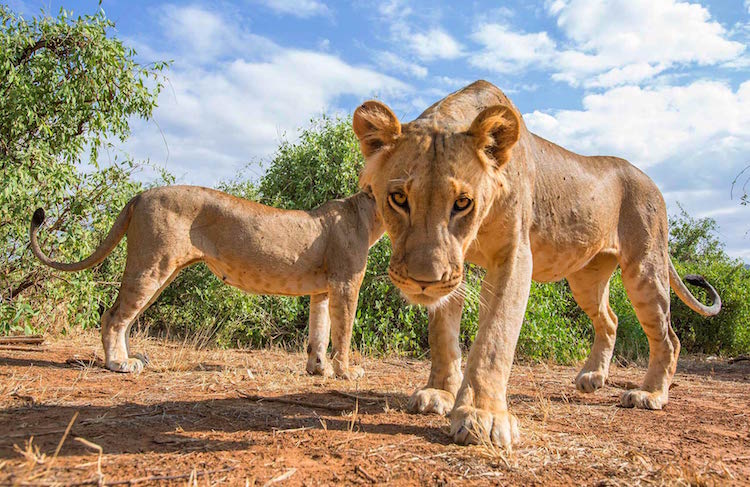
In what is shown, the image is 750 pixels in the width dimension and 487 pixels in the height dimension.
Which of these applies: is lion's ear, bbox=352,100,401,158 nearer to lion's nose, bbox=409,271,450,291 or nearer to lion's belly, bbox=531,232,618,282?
lion's nose, bbox=409,271,450,291

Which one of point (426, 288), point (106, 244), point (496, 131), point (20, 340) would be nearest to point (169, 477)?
point (426, 288)

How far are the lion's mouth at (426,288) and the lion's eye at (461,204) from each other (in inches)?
11.6

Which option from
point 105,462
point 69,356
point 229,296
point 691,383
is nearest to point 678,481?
point 105,462

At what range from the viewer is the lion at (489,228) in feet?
8.11

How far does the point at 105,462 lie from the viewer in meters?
2.14

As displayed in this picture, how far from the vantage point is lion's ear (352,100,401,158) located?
272 centimetres

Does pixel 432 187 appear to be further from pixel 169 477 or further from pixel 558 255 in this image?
pixel 558 255

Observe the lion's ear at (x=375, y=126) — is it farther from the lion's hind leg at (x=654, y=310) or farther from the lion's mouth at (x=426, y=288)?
the lion's hind leg at (x=654, y=310)

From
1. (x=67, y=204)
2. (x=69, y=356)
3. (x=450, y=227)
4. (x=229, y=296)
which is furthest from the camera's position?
(x=229, y=296)

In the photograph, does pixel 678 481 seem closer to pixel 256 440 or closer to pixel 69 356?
pixel 256 440

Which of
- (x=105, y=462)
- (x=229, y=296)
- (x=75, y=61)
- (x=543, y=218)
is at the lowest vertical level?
(x=105, y=462)

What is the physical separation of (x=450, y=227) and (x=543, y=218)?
4.45ft

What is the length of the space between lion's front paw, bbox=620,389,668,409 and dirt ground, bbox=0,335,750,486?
10 cm

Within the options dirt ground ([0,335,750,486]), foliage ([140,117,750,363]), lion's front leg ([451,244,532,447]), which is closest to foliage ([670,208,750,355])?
foliage ([140,117,750,363])
